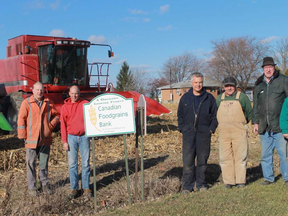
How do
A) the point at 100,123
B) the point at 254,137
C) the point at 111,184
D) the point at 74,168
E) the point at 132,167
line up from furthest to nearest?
the point at 254,137
the point at 132,167
the point at 111,184
the point at 74,168
the point at 100,123

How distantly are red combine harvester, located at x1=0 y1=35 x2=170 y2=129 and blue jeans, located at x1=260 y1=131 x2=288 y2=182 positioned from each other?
774 centimetres

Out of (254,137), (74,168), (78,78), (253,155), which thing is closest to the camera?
(74,168)

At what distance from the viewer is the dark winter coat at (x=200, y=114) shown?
20.6 feet

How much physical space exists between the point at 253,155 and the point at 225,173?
12.0 feet

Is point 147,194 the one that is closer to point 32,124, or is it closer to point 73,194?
point 73,194

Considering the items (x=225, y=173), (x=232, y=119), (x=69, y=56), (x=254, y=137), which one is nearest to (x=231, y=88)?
(x=232, y=119)

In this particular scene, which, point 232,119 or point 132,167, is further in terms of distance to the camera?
point 132,167

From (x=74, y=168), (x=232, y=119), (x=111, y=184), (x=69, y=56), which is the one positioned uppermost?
(x=69, y=56)

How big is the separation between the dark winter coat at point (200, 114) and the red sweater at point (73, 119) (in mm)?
1850

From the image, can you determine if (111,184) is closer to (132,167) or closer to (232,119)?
(132,167)

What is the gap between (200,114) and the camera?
626cm

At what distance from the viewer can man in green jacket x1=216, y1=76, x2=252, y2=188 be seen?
6.37m

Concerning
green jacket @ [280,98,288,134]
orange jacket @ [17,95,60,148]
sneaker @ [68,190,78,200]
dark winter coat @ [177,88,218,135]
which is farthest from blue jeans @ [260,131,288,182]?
orange jacket @ [17,95,60,148]

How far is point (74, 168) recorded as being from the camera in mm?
6348
